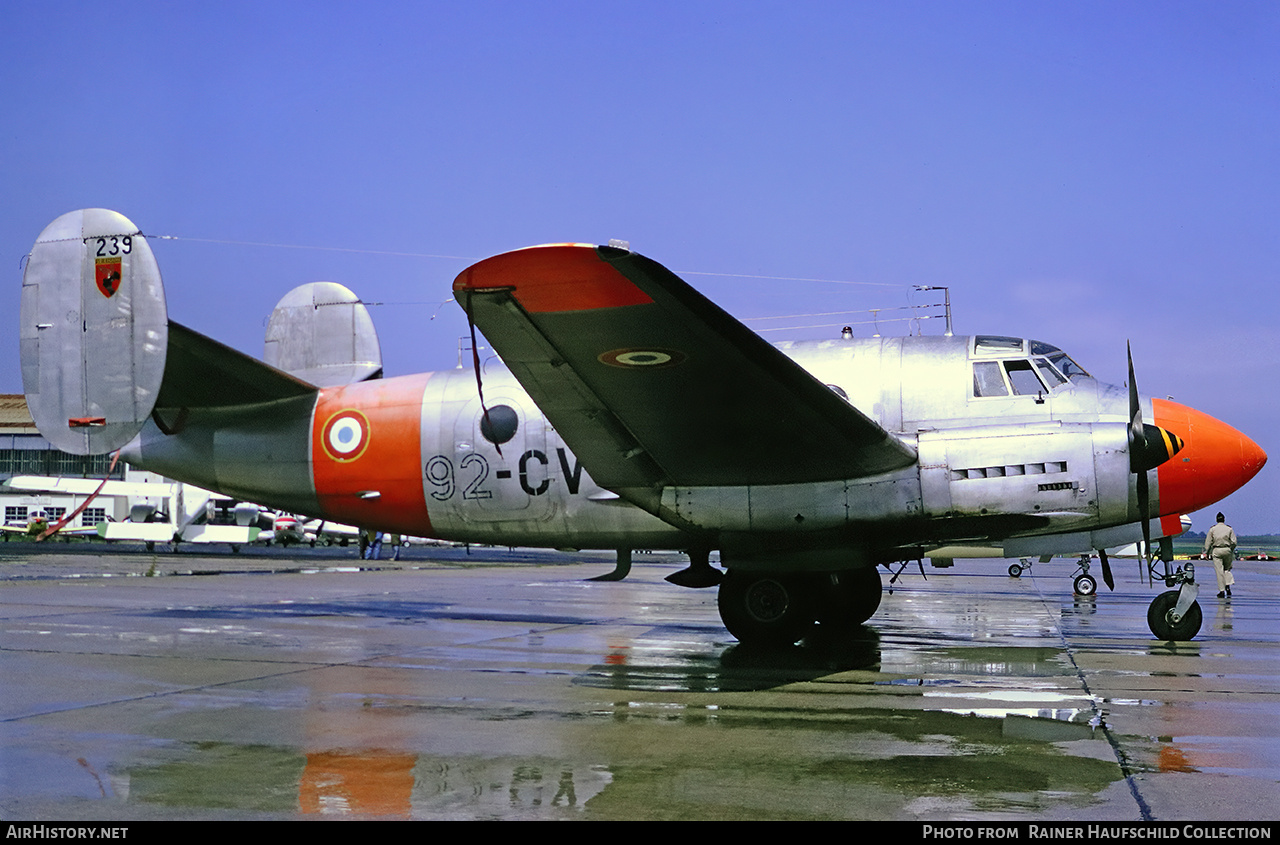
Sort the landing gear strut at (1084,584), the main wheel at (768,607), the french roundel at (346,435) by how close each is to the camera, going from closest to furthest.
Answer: the main wheel at (768,607) < the french roundel at (346,435) < the landing gear strut at (1084,584)

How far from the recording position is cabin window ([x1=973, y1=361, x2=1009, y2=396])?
41.3ft

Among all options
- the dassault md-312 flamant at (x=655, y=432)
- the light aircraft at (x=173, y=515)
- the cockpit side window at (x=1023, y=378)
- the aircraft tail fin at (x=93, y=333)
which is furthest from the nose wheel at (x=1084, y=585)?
the light aircraft at (x=173, y=515)

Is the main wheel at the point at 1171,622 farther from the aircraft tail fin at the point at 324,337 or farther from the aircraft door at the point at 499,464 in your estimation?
the aircraft tail fin at the point at 324,337

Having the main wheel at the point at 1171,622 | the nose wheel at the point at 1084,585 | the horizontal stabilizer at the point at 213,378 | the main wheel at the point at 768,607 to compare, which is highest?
the horizontal stabilizer at the point at 213,378

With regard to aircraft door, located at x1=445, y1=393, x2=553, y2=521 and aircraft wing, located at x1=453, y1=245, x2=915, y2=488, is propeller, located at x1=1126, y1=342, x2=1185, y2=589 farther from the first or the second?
aircraft door, located at x1=445, y1=393, x2=553, y2=521

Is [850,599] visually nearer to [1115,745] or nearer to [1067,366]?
[1067,366]

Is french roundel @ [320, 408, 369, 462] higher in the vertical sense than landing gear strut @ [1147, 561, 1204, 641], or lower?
higher

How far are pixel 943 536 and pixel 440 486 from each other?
682 centimetres

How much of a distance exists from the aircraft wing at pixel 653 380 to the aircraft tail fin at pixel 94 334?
616 cm

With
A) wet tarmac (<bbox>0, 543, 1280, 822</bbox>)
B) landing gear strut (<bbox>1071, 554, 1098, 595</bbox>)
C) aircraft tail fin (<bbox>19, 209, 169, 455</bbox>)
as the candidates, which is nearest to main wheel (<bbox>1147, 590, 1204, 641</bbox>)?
wet tarmac (<bbox>0, 543, 1280, 822</bbox>)

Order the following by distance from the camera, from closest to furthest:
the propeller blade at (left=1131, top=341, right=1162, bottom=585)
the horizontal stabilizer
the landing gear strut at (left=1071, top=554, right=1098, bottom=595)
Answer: the propeller blade at (left=1131, top=341, right=1162, bottom=585), the horizontal stabilizer, the landing gear strut at (left=1071, top=554, right=1098, bottom=595)

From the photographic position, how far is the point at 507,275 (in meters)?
8.80

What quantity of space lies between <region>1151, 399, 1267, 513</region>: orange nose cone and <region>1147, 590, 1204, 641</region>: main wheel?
1.89 metres

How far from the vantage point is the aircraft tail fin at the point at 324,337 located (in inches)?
669
